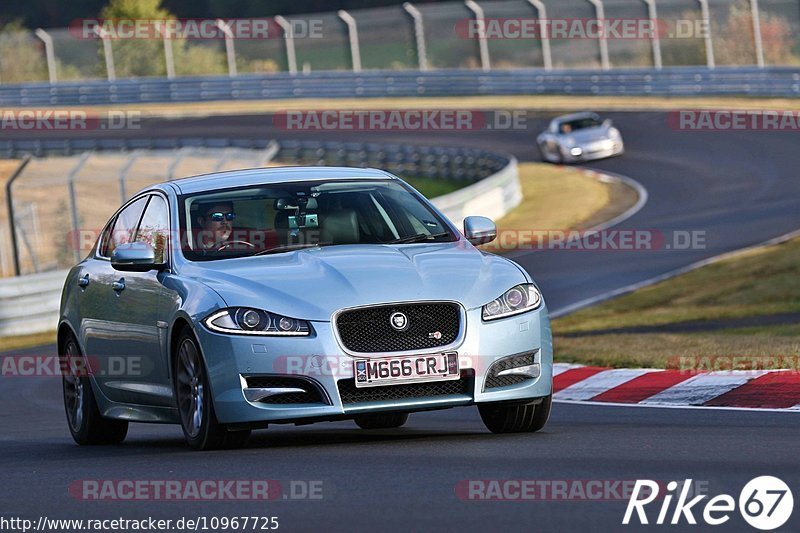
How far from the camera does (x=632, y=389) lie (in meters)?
11.3

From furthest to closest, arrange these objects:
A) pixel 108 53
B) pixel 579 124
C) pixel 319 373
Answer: pixel 108 53 < pixel 579 124 < pixel 319 373

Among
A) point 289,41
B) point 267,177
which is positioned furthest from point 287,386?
point 289,41

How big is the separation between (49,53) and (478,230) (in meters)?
50.1

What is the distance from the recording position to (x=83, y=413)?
1042cm

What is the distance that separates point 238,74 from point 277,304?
50.6 m

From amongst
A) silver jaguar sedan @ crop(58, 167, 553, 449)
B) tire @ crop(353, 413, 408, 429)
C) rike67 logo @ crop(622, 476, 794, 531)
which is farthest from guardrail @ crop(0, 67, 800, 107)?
rike67 logo @ crop(622, 476, 794, 531)

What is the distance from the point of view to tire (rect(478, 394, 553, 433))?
877 centimetres

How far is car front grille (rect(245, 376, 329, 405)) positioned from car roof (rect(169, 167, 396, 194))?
1.63m

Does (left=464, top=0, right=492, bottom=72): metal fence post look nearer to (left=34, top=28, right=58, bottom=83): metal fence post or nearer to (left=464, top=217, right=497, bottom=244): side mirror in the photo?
(left=34, top=28, right=58, bottom=83): metal fence post

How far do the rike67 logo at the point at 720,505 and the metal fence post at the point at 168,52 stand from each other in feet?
172

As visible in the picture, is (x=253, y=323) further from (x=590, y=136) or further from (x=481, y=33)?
(x=481, y=33)

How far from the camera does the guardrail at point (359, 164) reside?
22.5 m

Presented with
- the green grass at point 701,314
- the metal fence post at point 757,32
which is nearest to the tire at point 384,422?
the green grass at point 701,314

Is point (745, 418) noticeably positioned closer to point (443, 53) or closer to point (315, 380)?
point (315, 380)
